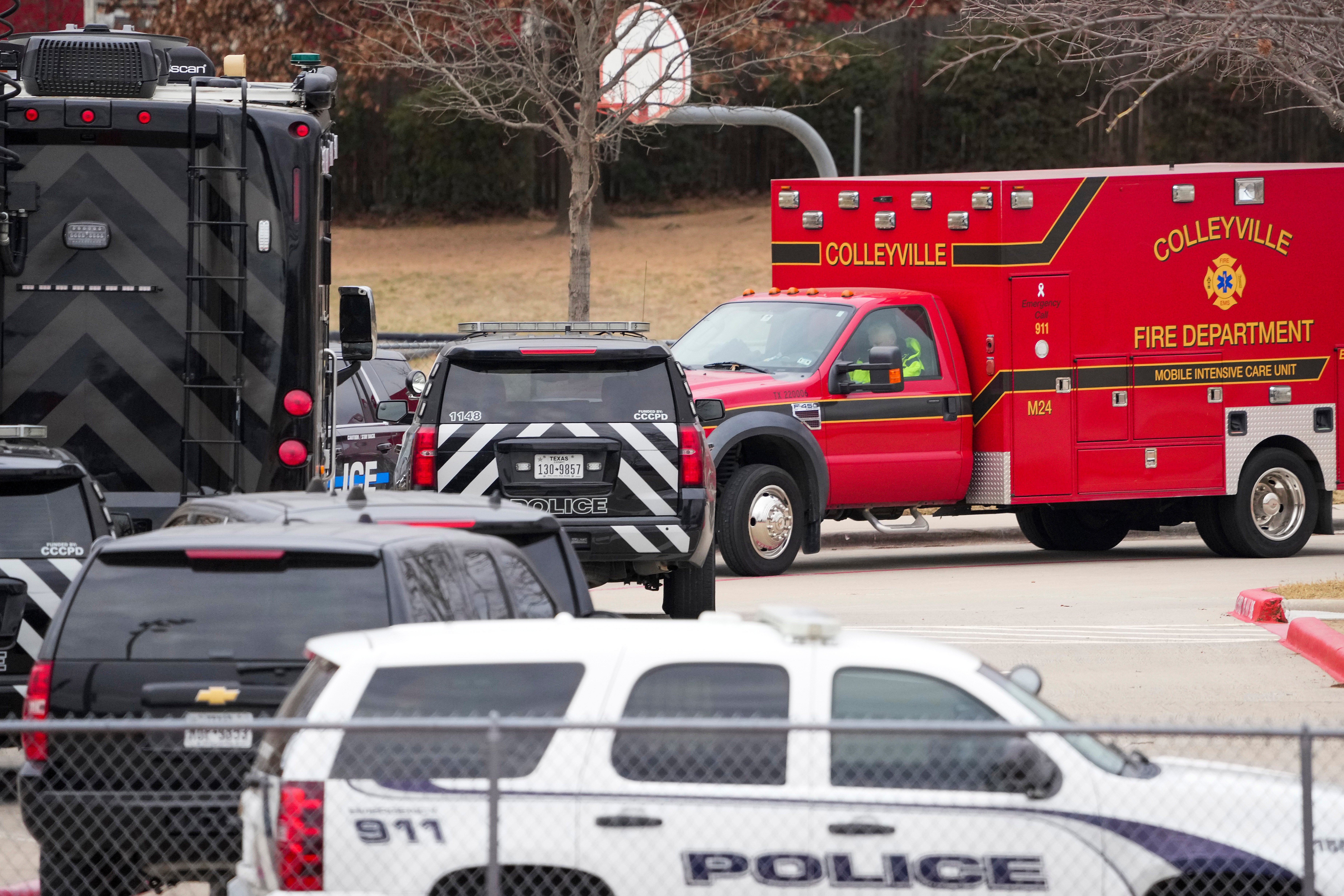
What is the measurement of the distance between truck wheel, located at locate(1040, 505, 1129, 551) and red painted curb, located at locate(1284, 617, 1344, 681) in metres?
5.47

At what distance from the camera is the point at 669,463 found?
40.6 feet

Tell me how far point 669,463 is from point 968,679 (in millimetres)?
6662

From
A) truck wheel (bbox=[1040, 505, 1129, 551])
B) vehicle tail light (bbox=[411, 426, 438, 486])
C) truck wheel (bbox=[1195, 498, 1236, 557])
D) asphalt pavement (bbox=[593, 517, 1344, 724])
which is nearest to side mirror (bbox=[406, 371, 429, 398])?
asphalt pavement (bbox=[593, 517, 1344, 724])

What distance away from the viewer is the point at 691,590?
1302 centimetres

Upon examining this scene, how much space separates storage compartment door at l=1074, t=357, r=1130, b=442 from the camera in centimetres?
1667

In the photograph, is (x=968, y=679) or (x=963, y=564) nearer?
(x=968, y=679)

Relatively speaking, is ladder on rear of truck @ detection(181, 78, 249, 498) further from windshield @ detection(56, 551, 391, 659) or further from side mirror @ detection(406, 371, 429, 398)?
side mirror @ detection(406, 371, 429, 398)

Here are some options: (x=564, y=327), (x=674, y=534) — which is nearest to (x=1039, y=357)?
(x=564, y=327)

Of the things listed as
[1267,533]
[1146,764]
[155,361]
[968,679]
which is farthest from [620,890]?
[1267,533]

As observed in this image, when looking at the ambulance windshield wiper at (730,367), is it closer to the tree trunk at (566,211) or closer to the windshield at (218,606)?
the windshield at (218,606)

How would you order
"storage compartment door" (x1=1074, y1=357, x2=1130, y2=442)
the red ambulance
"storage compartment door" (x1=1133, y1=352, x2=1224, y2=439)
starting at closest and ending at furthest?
1. the red ambulance
2. "storage compartment door" (x1=1074, y1=357, x2=1130, y2=442)
3. "storage compartment door" (x1=1133, y1=352, x2=1224, y2=439)

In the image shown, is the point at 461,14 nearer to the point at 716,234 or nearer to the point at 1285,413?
the point at 1285,413

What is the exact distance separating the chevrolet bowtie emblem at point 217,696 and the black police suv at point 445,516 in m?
1.00

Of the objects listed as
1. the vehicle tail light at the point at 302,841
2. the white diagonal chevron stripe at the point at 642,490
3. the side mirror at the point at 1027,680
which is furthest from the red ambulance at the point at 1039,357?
the vehicle tail light at the point at 302,841
